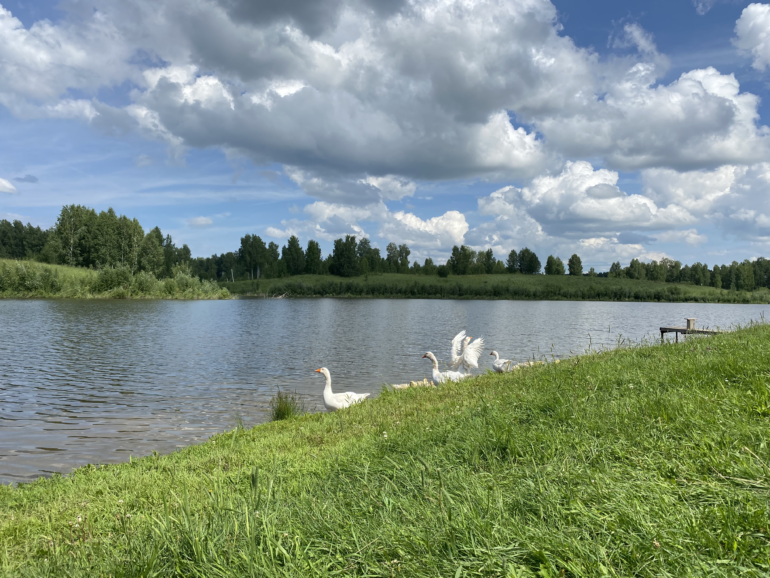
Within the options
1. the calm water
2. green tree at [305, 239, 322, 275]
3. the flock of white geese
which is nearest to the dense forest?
green tree at [305, 239, 322, 275]

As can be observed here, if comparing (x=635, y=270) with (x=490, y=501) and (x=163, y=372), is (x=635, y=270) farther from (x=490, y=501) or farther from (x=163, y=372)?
(x=490, y=501)

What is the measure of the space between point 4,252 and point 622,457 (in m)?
187

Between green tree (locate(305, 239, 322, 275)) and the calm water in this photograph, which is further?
green tree (locate(305, 239, 322, 275))

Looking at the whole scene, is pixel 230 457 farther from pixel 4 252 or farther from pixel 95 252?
pixel 4 252

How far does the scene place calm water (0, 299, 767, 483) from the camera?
11.8 meters

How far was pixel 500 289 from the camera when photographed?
130625 mm

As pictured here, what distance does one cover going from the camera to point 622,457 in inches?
162

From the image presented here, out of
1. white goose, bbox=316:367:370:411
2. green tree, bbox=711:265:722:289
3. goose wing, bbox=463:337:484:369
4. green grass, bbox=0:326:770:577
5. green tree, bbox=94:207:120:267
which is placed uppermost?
green tree, bbox=94:207:120:267

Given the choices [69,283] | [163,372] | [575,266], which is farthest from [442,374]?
[575,266]

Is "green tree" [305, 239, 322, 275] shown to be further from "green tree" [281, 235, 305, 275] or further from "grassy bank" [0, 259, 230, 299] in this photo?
"grassy bank" [0, 259, 230, 299]

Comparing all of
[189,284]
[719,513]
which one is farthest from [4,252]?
[719,513]

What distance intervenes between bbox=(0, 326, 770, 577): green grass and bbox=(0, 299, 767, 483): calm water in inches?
189

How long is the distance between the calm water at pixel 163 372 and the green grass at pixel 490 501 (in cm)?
481

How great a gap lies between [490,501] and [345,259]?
161968 mm
